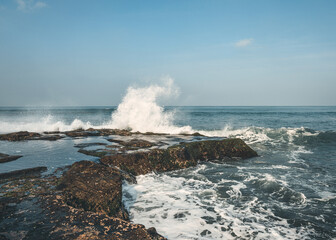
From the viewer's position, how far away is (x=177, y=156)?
807cm

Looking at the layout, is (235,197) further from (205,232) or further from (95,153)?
(95,153)

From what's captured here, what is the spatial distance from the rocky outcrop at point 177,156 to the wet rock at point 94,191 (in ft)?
6.68

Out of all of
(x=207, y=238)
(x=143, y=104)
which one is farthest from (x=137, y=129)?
(x=207, y=238)

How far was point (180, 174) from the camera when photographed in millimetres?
7219

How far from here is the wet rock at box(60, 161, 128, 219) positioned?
391 centimetres

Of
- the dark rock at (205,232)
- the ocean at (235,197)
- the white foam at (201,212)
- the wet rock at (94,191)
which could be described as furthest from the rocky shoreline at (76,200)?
the dark rock at (205,232)

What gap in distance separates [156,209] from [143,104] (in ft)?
51.9

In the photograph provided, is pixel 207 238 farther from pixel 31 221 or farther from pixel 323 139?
pixel 323 139

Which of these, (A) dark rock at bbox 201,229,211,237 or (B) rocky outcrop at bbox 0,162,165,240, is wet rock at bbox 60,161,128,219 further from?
(A) dark rock at bbox 201,229,211,237

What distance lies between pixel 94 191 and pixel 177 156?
4.29m

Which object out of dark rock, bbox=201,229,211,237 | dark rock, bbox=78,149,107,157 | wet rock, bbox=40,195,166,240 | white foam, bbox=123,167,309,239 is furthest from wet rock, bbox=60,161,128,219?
dark rock, bbox=78,149,107,157

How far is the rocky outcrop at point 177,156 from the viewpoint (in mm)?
7051

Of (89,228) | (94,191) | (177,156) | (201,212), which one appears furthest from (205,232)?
Result: (177,156)

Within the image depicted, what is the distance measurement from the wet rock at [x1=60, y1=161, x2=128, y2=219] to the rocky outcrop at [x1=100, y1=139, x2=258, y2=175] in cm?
204
